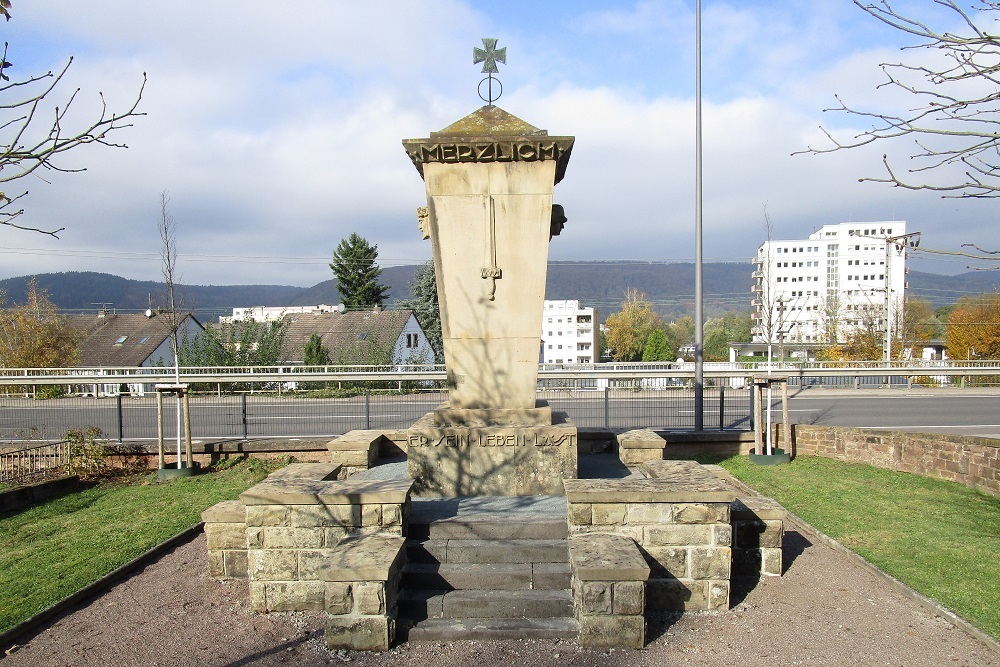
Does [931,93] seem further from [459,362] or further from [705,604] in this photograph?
[459,362]

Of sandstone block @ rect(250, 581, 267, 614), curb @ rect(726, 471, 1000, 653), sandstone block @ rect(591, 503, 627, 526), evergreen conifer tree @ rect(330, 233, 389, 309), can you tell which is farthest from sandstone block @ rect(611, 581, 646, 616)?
evergreen conifer tree @ rect(330, 233, 389, 309)

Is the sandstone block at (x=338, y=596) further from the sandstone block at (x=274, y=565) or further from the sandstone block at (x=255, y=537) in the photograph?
the sandstone block at (x=255, y=537)

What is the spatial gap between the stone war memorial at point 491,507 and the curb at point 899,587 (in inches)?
36.5

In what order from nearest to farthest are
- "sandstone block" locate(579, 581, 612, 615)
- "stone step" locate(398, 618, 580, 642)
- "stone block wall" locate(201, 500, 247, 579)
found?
"sandstone block" locate(579, 581, 612, 615) → "stone step" locate(398, 618, 580, 642) → "stone block wall" locate(201, 500, 247, 579)

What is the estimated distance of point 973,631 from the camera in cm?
460

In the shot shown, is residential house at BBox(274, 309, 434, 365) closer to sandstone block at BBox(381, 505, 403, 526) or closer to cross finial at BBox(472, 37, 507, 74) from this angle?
cross finial at BBox(472, 37, 507, 74)

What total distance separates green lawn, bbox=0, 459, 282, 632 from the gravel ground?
586 millimetres

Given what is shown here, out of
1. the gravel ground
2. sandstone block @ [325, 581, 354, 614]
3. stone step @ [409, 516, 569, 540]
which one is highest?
stone step @ [409, 516, 569, 540]

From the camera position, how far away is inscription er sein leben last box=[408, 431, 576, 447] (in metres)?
6.46

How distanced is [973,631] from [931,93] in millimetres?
3776

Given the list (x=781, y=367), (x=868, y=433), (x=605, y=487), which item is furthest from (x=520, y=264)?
(x=781, y=367)

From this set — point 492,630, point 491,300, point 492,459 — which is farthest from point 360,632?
point 491,300

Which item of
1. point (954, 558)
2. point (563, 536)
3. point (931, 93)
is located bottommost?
point (954, 558)

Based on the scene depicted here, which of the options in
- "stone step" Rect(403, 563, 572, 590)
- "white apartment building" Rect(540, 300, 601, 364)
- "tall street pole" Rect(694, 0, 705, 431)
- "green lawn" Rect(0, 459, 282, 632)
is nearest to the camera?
"stone step" Rect(403, 563, 572, 590)
